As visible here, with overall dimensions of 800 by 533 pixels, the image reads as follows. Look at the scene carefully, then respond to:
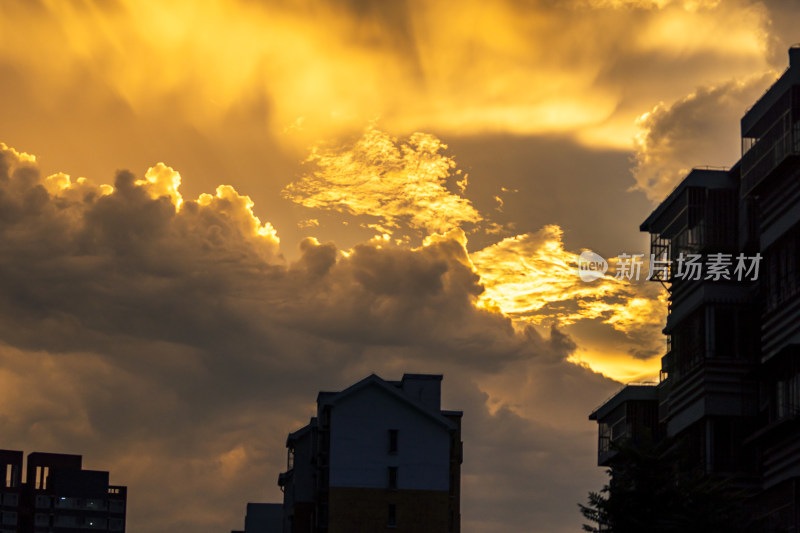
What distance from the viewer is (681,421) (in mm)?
54312

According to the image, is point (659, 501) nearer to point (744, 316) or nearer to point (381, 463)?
point (744, 316)

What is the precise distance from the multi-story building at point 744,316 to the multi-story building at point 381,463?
31089 mm

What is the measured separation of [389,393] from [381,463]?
4.92 m

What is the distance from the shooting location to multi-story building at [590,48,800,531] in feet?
148

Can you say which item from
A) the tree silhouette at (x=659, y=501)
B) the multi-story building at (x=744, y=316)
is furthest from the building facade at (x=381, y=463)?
the tree silhouette at (x=659, y=501)

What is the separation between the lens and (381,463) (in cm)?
8906

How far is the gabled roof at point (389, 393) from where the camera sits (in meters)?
88.8

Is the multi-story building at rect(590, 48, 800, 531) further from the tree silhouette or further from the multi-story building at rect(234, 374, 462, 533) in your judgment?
the multi-story building at rect(234, 374, 462, 533)

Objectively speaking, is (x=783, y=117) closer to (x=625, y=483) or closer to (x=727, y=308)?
(x=727, y=308)

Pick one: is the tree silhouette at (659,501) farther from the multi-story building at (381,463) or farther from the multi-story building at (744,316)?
the multi-story building at (381,463)

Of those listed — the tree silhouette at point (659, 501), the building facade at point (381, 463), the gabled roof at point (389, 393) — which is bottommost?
the tree silhouette at point (659, 501)

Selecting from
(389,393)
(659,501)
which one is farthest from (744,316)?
(389,393)

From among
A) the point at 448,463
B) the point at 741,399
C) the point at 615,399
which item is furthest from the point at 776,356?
the point at 448,463

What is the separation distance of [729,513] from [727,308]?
1442cm
